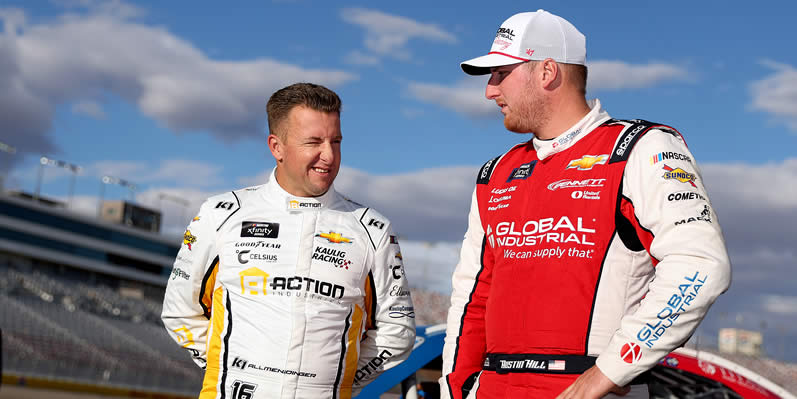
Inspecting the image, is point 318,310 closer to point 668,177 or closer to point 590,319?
point 590,319

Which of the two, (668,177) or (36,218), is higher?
(36,218)

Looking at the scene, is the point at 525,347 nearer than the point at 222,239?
Yes

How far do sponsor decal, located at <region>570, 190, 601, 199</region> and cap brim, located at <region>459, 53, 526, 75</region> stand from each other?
1.56 feet

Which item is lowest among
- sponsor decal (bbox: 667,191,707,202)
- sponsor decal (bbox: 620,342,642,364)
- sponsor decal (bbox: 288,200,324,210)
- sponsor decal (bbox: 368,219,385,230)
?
sponsor decal (bbox: 620,342,642,364)

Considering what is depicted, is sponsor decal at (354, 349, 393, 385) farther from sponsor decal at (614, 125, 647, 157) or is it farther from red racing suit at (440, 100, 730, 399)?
sponsor decal at (614, 125, 647, 157)

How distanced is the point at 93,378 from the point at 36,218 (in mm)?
32662

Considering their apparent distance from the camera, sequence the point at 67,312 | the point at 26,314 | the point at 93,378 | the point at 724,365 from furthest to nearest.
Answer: the point at 67,312 < the point at 26,314 < the point at 93,378 < the point at 724,365

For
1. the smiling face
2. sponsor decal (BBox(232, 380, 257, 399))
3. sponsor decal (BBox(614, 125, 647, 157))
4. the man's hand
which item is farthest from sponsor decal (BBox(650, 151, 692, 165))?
sponsor decal (BBox(232, 380, 257, 399))

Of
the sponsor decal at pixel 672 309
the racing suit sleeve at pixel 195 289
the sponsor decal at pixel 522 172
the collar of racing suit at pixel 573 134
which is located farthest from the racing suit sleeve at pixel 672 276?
the racing suit sleeve at pixel 195 289

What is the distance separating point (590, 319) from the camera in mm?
2146

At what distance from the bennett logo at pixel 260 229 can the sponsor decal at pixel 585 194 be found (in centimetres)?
120

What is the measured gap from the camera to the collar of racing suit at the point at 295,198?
3.00m

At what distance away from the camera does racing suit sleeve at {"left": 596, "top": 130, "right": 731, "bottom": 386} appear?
1.93m

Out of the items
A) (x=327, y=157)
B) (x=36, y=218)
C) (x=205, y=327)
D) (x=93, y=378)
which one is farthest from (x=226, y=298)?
(x=36, y=218)
